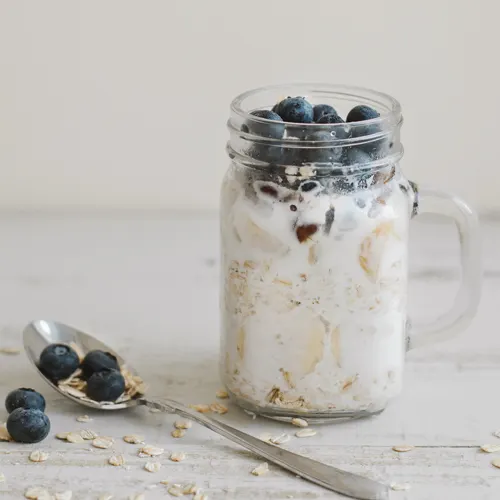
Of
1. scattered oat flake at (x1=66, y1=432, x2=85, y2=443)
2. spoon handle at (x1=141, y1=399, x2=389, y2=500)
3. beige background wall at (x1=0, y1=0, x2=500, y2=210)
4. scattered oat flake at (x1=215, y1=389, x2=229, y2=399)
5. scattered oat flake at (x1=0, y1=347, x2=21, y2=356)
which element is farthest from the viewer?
beige background wall at (x1=0, y1=0, x2=500, y2=210)

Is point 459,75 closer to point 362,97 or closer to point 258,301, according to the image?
point 362,97

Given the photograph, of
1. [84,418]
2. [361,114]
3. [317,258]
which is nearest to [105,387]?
[84,418]

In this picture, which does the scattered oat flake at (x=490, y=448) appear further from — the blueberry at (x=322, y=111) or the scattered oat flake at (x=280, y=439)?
the blueberry at (x=322, y=111)

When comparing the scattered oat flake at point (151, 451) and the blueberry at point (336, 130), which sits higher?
the blueberry at point (336, 130)

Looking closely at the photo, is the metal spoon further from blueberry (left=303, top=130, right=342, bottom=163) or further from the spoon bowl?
blueberry (left=303, top=130, right=342, bottom=163)

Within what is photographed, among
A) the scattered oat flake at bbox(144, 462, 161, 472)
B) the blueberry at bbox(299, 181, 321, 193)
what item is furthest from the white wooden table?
the blueberry at bbox(299, 181, 321, 193)

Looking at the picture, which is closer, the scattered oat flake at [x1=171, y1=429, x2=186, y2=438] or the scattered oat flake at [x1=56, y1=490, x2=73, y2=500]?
the scattered oat flake at [x1=56, y1=490, x2=73, y2=500]

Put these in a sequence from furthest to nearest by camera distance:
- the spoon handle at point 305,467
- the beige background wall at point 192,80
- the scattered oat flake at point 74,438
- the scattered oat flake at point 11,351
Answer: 1. the beige background wall at point 192,80
2. the scattered oat flake at point 11,351
3. the scattered oat flake at point 74,438
4. the spoon handle at point 305,467

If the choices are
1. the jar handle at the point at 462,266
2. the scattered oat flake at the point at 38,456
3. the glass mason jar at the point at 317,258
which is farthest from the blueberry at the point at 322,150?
the scattered oat flake at the point at 38,456
